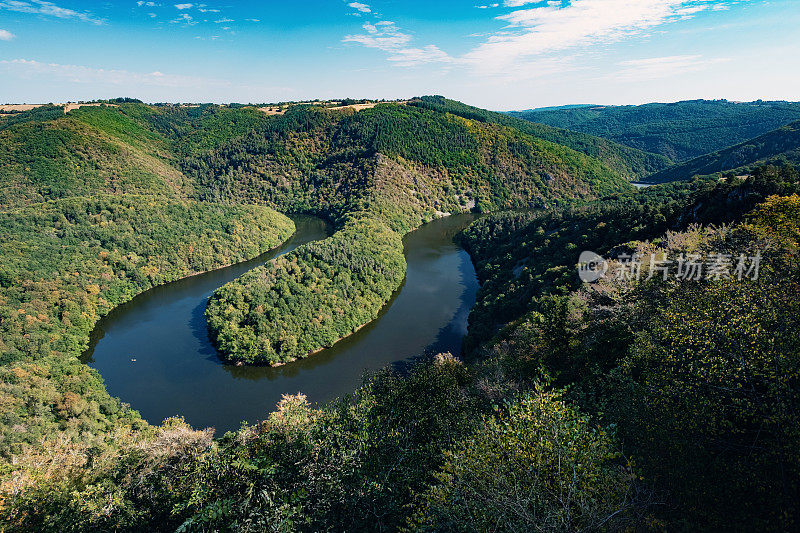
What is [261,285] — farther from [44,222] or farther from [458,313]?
[44,222]

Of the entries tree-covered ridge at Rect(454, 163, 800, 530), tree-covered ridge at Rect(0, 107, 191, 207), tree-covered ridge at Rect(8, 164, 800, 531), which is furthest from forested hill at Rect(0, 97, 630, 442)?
tree-covered ridge at Rect(454, 163, 800, 530)

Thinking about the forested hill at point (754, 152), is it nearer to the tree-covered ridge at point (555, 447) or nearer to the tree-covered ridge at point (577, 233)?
the tree-covered ridge at point (577, 233)

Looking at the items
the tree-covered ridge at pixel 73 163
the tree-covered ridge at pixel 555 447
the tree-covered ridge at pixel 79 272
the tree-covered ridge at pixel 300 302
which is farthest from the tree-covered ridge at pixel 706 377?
the tree-covered ridge at pixel 73 163

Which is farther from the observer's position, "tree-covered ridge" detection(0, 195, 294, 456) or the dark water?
the dark water

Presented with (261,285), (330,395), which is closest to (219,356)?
(261,285)

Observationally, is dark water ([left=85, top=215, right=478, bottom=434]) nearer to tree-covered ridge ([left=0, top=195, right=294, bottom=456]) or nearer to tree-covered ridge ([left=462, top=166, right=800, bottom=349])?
tree-covered ridge ([left=0, top=195, right=294, bottom=456])

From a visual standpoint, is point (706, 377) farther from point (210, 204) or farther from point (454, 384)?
point (210, 204)

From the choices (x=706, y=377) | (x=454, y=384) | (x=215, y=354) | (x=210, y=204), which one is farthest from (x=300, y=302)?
(x=210, y=204)
